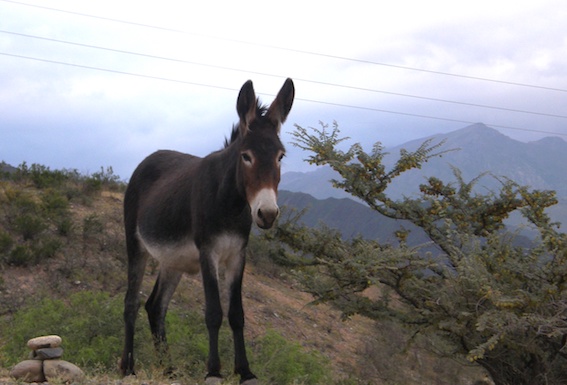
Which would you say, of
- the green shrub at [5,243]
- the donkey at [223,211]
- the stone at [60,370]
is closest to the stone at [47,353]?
the stone at [60,370]

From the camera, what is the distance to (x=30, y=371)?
6008 mm

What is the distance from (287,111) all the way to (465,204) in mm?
6850

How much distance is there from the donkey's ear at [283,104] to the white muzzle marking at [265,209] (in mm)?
860

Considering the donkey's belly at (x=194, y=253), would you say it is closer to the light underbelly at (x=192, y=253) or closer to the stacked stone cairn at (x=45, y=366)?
the light underbelly at (x=192, y=253)

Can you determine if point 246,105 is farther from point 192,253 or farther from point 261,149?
point 192,253

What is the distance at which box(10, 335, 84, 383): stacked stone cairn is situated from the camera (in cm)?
576

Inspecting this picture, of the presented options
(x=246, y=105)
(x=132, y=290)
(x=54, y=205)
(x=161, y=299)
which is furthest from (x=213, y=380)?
(x=54, y=205)

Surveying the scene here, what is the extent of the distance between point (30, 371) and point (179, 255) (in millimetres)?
1820

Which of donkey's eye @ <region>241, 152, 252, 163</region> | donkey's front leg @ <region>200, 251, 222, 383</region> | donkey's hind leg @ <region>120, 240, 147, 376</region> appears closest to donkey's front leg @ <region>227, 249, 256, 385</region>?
donkey's front leg @ <region>200, 251, 222, 383</region>

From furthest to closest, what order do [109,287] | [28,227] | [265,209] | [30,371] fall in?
[28,227] → [109,287] → [30,371] → [265,209]

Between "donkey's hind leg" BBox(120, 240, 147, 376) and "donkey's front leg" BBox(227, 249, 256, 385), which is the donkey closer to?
"donkey's front leg" BBox(227, 249, 256, 385)

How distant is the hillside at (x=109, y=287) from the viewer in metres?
12.2

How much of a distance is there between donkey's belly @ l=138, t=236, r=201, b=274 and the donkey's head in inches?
43.2

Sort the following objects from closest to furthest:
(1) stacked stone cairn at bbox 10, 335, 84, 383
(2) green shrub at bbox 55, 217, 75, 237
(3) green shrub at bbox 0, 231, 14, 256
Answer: (1) stacked stone cairn at bbox 10, 335, 84, 383 → (3) green shrub at bbox 0, 231, 14, 256 → (2) green shrub at bbox 55, 217, 75, 237
